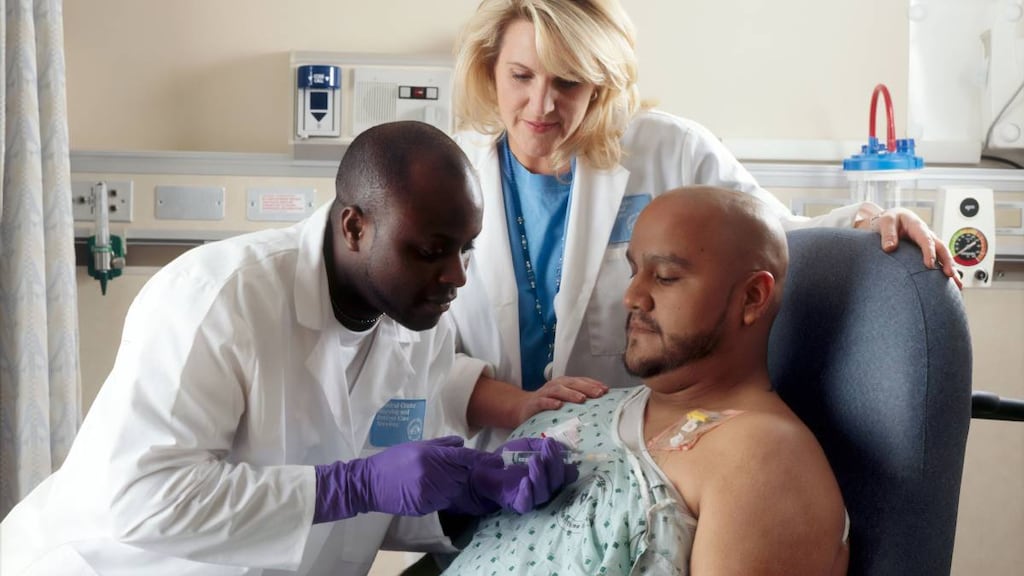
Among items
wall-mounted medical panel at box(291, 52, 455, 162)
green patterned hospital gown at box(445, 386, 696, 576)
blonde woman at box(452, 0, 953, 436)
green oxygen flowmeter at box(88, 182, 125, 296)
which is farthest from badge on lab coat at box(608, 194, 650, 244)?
green oxygen flowmeter at box(88, 182, 125, 296)

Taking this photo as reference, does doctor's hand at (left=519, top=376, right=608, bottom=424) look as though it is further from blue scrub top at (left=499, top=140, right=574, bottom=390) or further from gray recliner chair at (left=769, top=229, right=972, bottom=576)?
A: gray recliner chair at (left=769, top=229, right=972, bottom=576)

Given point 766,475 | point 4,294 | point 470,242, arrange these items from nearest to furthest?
point 766,475, point 470,242, point 4,294

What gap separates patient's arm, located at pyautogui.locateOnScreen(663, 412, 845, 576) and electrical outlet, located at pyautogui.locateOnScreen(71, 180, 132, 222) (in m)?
1.87

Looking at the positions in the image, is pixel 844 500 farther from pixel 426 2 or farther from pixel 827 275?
pixel 426 2

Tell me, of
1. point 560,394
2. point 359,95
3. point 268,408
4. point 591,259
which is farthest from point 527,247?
point 359,95

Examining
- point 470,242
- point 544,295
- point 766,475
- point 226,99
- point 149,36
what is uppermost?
point 149,36

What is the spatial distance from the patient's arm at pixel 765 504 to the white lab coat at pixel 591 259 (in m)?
0.62

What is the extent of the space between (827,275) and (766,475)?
36 cm

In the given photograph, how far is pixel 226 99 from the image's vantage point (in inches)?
109

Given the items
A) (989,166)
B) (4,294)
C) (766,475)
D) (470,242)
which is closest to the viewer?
(766,475)

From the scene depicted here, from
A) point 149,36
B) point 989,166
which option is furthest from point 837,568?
point 149,36

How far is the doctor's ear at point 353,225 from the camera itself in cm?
147

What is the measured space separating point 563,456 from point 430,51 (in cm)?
158

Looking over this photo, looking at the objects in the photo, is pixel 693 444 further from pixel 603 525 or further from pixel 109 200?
pixel 109 200
